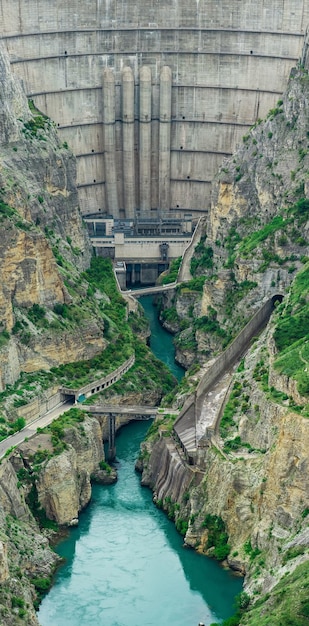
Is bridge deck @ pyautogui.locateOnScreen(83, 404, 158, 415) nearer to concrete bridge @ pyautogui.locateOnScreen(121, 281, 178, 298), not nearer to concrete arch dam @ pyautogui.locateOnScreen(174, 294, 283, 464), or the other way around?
concrete arch dam @ pyautogui.locateOnScreen(174, 294, 283, 464)

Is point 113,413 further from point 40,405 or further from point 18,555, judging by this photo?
point 18,555

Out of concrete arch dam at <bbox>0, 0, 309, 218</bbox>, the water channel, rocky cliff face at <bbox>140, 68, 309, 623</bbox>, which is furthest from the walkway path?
concrete arch dam at <bbox>0, 0, 309, 218</bbox>

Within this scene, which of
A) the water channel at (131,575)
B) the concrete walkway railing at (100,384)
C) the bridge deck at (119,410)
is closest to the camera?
the water channel at (131,575)

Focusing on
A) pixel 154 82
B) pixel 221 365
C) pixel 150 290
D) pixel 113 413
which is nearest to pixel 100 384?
pixel 113 413

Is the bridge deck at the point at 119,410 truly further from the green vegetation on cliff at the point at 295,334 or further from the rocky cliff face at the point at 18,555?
the rocky cliff face at the point at 18,555

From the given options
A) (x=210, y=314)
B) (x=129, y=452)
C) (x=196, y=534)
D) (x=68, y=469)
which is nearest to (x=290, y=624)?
(x=196, y=534)

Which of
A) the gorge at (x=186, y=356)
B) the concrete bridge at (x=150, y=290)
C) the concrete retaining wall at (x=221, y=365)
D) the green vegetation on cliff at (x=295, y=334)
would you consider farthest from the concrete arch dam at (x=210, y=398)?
the concrete bridge at (x=150, y=290)

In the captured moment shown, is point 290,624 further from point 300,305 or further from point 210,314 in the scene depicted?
point 210,314

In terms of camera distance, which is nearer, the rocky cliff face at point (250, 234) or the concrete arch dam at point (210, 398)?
the concrete arch dam at point (210, 398)
